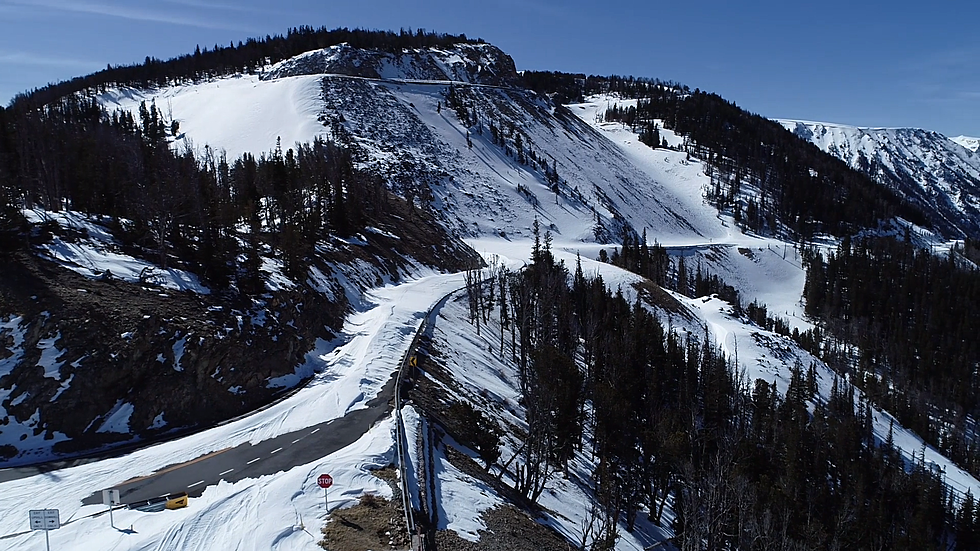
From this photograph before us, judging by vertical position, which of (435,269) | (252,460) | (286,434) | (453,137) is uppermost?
(453,137)

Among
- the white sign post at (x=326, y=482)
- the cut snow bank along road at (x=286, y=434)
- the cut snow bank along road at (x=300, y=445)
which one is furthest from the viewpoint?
the cut snow bank along road at (x=286, y=434)

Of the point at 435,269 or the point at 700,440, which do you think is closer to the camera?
the point at 700,440

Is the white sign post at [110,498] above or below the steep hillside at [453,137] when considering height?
below

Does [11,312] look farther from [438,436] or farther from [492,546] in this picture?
[492,546]

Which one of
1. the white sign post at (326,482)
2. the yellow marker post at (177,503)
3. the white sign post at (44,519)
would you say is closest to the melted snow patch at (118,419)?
the yellow marker post at (177,503)

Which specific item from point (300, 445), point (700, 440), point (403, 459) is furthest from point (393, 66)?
point (403, 459)

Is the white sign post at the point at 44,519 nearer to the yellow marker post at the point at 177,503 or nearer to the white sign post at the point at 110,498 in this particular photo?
the white sign post at the point at 110,498

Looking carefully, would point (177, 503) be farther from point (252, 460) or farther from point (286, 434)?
point (286, 434)

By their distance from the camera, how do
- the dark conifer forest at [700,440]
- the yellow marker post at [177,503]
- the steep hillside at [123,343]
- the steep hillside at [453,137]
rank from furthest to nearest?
the steep hillside at [453,137]
the dark conifer forest at [700,440]
the steep hillside at [123,343]
the yellow marker post at [177,503]
